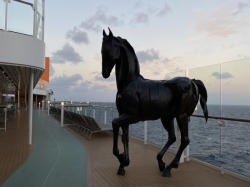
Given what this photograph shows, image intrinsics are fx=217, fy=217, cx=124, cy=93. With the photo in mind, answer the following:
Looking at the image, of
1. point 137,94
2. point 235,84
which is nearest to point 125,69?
point 137,94

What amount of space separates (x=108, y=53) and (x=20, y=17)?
13.8 ft

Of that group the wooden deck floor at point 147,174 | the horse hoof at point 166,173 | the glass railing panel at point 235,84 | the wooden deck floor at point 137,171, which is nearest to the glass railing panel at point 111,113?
the wooden deck floor at point 137,171

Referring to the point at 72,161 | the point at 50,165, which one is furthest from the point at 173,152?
the point at 50,165

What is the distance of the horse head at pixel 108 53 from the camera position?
308 centimetres

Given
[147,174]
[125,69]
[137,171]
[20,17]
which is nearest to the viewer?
[125,69]

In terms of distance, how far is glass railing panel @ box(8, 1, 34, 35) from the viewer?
567 cm

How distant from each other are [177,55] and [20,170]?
13.0 m

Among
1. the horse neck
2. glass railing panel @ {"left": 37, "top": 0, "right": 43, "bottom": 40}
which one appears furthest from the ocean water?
glass railing panel @ {"left": 37, "top": 0, "right": 43, "bottom": 40}

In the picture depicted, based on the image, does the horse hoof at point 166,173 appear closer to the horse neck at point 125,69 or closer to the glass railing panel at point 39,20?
the horse neck at point 125,69

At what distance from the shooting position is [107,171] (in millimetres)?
3621

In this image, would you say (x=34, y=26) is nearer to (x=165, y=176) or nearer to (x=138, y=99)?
(x=138, y=99)

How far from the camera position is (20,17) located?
235 inches

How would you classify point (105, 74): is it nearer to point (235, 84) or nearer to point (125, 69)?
point (125, 69)

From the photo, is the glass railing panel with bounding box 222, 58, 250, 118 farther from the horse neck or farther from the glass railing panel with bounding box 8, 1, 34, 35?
the glass railing panel with bounding box 8, 1, 34, 35
